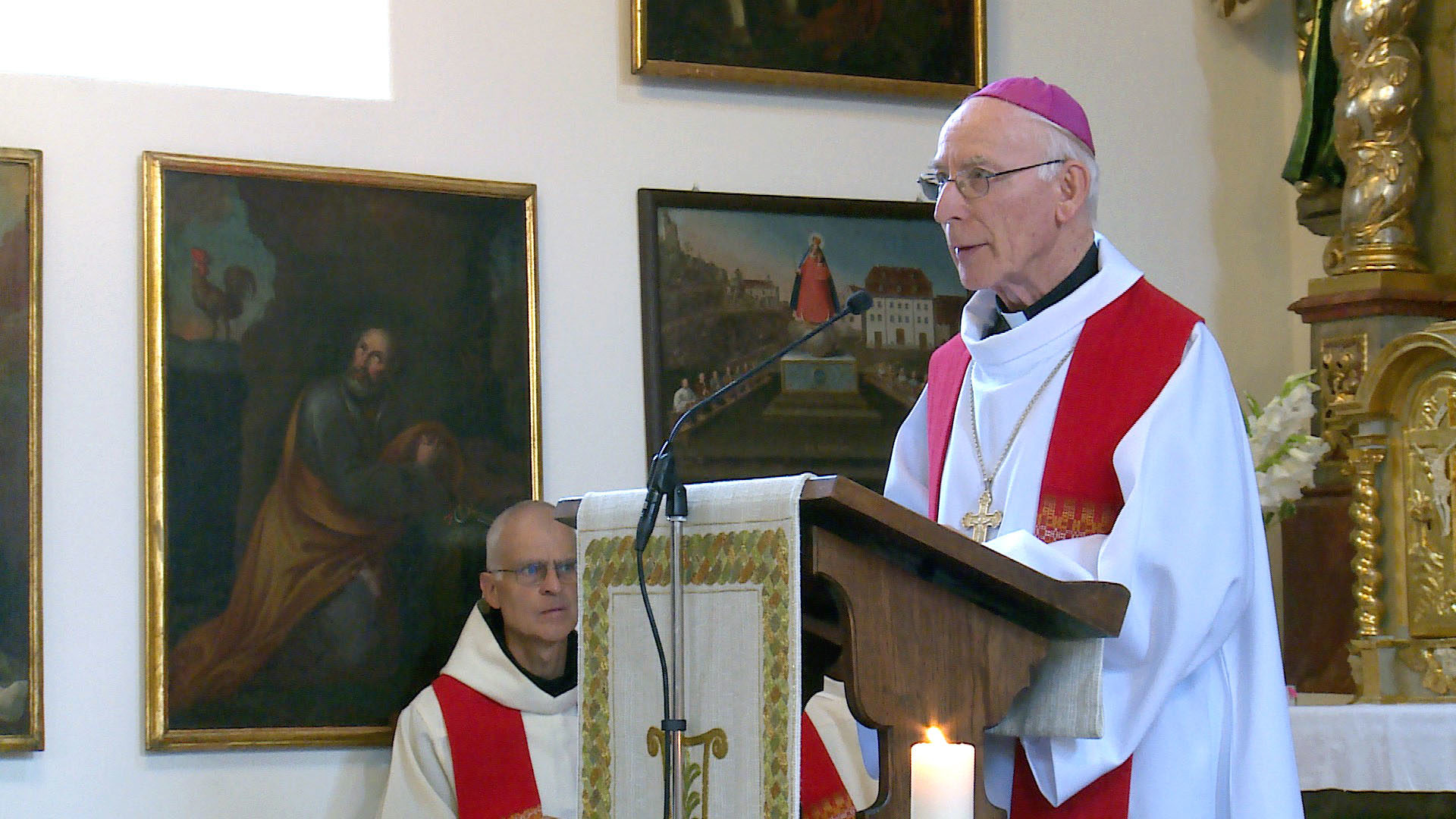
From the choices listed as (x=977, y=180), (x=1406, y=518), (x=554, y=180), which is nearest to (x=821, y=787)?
(x=1406, y=518)

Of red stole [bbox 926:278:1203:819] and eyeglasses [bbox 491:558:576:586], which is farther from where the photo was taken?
eyeglasses [bbox 491:558:576:586]

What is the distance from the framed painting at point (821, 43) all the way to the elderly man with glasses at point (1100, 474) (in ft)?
9.07

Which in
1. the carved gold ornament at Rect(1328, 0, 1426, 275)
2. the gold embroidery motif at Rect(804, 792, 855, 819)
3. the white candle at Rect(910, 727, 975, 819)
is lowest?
the gold embroidery motif at Rect(804, 792, 855, 819)

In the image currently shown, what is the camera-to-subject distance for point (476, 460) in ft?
18.3

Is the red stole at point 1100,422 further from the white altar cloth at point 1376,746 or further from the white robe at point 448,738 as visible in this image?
the white robe at point 448,738

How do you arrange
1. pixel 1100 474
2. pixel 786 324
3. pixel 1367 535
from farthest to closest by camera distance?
pixel 786 324
pixel 1367 535
pixel 1100 474

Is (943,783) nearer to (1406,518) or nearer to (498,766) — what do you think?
(498,766)

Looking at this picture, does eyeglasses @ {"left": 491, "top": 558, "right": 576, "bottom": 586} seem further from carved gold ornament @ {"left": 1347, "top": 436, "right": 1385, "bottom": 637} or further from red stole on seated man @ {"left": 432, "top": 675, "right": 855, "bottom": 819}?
carved gold ornament @ {"left": 1347, "top": 436, "right": 1385, "bottom": 637}

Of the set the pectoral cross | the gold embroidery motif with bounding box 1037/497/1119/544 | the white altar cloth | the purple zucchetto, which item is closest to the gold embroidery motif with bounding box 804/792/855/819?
the white altar cloth

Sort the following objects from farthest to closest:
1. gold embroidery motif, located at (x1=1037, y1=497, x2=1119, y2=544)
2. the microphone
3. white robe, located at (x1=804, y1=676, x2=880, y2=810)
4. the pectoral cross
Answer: white robe, located at (x1=804, y1=676, x2=880, y2=810)
the pectoral cross
gold embroidery motif, located at (x1=1037, y1=497, x2=1119, y2=544)
the microphone

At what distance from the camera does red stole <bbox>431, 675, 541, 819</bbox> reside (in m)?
5.08

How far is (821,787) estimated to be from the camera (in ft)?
17.2

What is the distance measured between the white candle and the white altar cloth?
2.26 metres

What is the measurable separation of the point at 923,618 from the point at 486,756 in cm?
295
